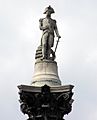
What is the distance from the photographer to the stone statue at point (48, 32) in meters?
26.3

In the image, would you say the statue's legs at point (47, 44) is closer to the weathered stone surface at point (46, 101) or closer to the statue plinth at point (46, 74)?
the statue plinth at point (46, 74)

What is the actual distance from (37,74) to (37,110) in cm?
211

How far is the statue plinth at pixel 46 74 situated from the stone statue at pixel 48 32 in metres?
0.45

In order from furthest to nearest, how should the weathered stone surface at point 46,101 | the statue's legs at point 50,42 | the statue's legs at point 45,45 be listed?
the statue's legs at point 50,42 < the statue's legs at point 45,45 < the weathered stone surface at point 46,101

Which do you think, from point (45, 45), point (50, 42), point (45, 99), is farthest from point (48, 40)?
point (45, 99)

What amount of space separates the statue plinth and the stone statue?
45cm

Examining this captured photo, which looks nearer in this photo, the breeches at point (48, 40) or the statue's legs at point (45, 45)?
the statue's legs at point (45, 45)

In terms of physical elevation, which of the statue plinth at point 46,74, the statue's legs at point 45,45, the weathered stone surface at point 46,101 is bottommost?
the weathered stone surface at point 46,101

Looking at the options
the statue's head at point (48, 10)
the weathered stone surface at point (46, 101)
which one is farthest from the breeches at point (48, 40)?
the weathered stone surface at point (46, 101)

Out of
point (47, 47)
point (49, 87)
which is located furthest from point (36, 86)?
point (47, 47)

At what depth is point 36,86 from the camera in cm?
2444

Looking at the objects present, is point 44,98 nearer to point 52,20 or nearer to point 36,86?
point 36,86

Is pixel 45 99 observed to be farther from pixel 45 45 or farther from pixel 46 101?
pixel 45 45

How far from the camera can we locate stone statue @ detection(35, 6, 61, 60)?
26312 mm
